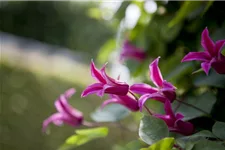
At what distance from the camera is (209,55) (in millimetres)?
591

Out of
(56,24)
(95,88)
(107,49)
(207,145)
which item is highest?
(56,24)

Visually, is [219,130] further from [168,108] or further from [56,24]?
[56,24]

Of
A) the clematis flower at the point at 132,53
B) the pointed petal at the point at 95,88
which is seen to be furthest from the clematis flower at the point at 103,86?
the clematis flower at the point at 132,53

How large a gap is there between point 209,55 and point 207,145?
0.43 ft

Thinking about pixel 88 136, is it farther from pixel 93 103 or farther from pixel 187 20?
pixel 93 103

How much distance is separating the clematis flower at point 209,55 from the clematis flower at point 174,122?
0.08 meters

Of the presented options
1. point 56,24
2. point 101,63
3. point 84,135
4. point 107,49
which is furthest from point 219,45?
point 56,24

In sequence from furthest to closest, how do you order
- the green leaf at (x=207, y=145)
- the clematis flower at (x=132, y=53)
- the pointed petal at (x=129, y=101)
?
the clematis flower at (x=132, y=53), the pointed petal at (x=129, y=101), the green leaf at (x=207, y=145)

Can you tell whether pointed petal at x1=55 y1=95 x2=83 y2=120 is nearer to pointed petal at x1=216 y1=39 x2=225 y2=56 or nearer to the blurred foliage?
pointed petal at x1=216 y1=39 x2=225 y2=56

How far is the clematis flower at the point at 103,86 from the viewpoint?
59 centimetres

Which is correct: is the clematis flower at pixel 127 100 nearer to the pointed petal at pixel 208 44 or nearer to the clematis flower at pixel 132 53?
the pointed petal at pixel 208 44

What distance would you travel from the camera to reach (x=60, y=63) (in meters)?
3.15

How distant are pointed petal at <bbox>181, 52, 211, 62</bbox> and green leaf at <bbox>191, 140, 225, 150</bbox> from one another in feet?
0.38

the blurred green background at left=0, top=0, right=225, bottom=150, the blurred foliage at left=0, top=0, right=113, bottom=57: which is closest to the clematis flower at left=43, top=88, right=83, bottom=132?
the blurred green background at left=0, top=0, right=225, bottom=150
